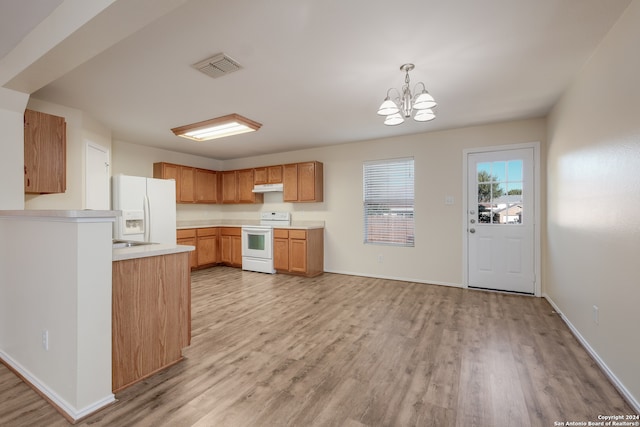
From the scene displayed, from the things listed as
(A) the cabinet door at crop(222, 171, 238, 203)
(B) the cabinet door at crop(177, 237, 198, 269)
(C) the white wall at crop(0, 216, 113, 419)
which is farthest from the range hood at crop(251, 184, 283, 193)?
(C) the white wall at crop(0, 216, 113, 419)

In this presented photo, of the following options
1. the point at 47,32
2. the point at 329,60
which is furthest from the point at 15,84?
the point at 329,60

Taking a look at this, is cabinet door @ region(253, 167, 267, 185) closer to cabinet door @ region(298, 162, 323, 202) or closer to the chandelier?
cabinet door @ region(298, 162, 323, 202)

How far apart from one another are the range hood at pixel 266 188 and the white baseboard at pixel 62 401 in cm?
424

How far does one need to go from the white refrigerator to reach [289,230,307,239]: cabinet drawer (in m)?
2.00

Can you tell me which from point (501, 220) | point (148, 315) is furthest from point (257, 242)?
point (501, 220)

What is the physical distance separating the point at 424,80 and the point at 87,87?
3.29 metres

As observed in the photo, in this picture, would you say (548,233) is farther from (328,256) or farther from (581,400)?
(328,256)

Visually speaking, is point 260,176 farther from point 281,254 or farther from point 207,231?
point 281,254

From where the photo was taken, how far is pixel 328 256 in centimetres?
548

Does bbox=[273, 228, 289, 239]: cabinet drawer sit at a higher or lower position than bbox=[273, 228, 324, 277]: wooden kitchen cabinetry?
higher

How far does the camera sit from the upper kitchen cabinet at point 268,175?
578 cm

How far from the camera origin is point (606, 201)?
2.09m

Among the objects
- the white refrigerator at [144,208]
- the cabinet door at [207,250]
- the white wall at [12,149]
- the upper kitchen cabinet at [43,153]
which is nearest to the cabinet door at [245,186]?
the cabinet door at [207,250]

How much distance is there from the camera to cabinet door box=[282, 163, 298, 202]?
18.1 feet
